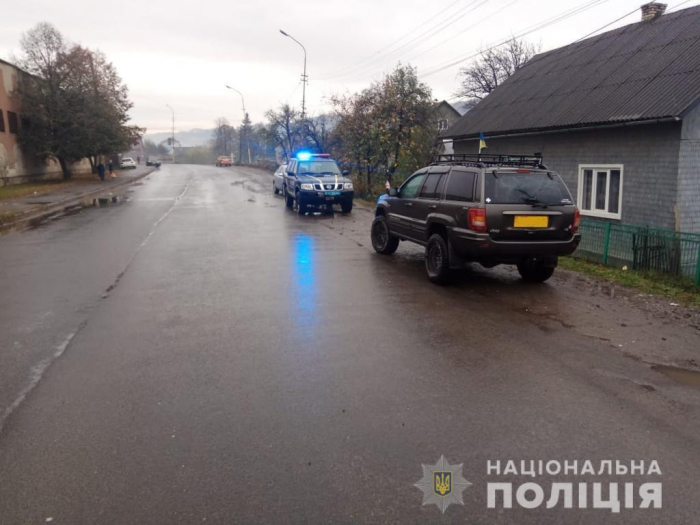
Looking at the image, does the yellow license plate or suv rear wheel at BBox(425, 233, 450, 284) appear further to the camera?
suv rear wheel at BBox(425, 233, 450, 284)

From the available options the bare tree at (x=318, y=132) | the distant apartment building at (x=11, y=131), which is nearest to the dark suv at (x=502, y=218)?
the distant apartment building at (x=11, y=131)

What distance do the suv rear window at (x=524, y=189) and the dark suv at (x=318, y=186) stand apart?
11870 mm

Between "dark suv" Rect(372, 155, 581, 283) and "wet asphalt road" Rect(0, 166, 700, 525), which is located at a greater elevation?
"dark suv" Rect(372, 155, 581, 283)

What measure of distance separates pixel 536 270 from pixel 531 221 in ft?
4.32

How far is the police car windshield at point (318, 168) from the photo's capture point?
20.4 meters

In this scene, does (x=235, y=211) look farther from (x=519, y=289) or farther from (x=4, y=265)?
(x=519, y=289)

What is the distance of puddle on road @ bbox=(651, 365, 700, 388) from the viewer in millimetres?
4781

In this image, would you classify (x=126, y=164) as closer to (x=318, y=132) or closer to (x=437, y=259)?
(x=318, y=132)

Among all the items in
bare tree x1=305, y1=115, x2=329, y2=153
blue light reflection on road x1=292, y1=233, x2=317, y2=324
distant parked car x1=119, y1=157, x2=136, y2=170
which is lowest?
blue light reflection on road x1=292, y1=233, x2=317, y2=324

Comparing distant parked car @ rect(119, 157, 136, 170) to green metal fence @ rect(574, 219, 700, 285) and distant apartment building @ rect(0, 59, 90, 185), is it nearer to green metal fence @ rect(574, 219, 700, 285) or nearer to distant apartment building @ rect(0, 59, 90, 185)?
distant apartment building @ rect(0, 59, 90, 185)

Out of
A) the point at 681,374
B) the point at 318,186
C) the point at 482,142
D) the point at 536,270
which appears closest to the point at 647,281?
the point at 536,270

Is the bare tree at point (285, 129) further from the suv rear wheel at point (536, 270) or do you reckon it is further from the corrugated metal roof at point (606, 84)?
the suv rear wheel at point (536, 270)

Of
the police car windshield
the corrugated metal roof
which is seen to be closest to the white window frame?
the corrugated metal roof

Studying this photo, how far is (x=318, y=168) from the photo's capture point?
20.6 m
